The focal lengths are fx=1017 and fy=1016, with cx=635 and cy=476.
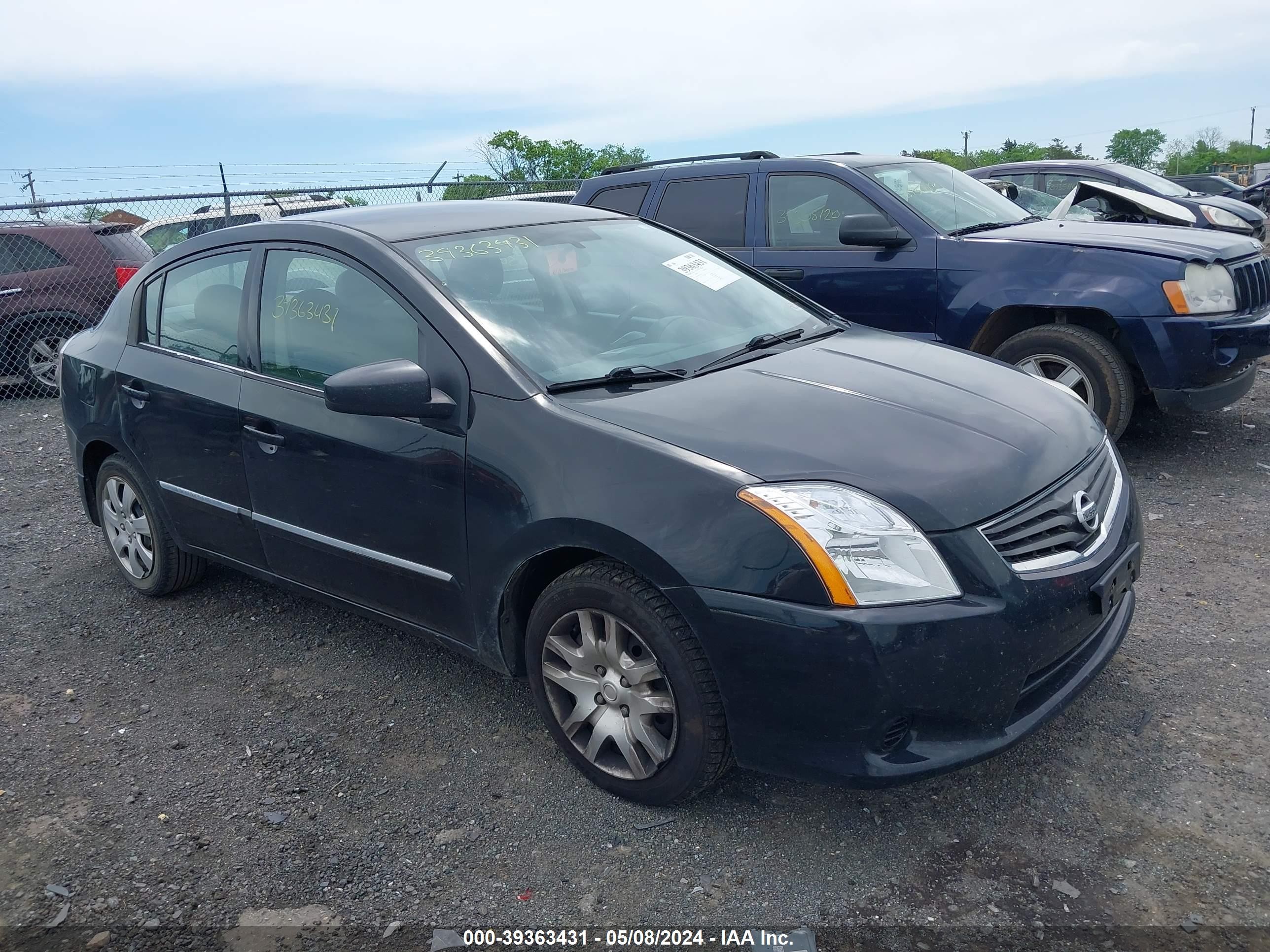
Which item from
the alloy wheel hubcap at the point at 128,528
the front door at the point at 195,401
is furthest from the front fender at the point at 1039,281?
the alloy wheel hubcap at the point at 128,528

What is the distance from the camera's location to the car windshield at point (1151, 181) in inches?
475

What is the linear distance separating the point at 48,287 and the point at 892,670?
9.62m

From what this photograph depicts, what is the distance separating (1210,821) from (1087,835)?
0.33m

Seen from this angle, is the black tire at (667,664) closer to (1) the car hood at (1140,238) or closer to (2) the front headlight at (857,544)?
(2) the front headlight at (857,544)

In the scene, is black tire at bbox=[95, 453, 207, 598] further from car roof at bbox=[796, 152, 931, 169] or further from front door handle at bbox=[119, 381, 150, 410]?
car roof at bbox=[796, 152, 931, 169]

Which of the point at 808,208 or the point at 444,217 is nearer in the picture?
the point at 444,217

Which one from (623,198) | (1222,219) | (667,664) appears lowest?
(667,664)

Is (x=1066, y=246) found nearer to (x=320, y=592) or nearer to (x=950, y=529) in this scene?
(x=950, y=529)

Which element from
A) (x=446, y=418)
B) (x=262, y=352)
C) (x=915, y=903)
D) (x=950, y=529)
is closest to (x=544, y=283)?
(x=446, y=418)

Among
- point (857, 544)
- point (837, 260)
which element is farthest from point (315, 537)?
point (837, 260)

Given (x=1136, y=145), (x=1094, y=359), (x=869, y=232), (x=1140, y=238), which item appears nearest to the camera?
(x=1094, y=359)

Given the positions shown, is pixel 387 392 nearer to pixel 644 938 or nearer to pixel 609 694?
pixel 609 694

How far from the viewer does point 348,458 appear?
3.35 metres

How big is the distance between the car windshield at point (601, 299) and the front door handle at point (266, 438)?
0.82 m
